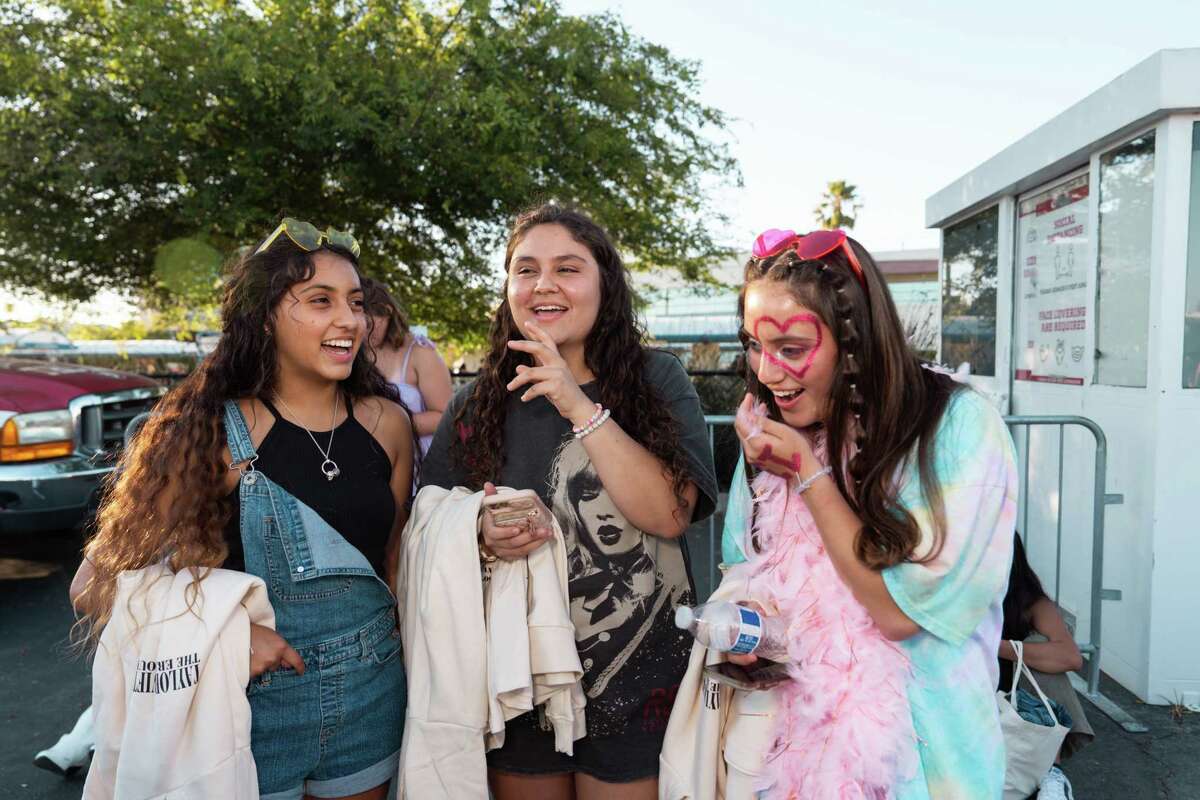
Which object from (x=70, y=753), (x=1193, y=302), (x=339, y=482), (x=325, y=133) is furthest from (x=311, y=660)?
(x=325, y=133)

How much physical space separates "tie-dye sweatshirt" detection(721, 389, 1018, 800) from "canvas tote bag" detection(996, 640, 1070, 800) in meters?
1.24

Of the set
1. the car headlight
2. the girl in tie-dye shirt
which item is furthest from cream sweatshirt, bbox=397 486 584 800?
the car headlight

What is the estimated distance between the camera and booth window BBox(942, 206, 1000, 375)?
6047mm

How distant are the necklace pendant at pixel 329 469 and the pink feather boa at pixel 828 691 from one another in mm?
1037

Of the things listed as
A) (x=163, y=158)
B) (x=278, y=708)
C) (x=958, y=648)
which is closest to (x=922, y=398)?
(x=958, y=648)

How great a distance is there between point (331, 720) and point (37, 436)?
475 centimetres

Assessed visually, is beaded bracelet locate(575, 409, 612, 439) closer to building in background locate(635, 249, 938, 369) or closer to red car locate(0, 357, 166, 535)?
building in background locate(635, 249, 938, 369)

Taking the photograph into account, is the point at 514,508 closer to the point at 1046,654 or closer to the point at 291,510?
the point at 291,510

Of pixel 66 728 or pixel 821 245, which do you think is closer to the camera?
pixel 821 245

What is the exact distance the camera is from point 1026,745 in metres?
2.77

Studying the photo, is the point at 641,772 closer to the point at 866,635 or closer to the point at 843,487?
the point at 866,635

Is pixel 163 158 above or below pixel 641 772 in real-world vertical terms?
above

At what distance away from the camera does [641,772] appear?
79.7 inches

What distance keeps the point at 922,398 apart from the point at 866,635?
1.70ft
